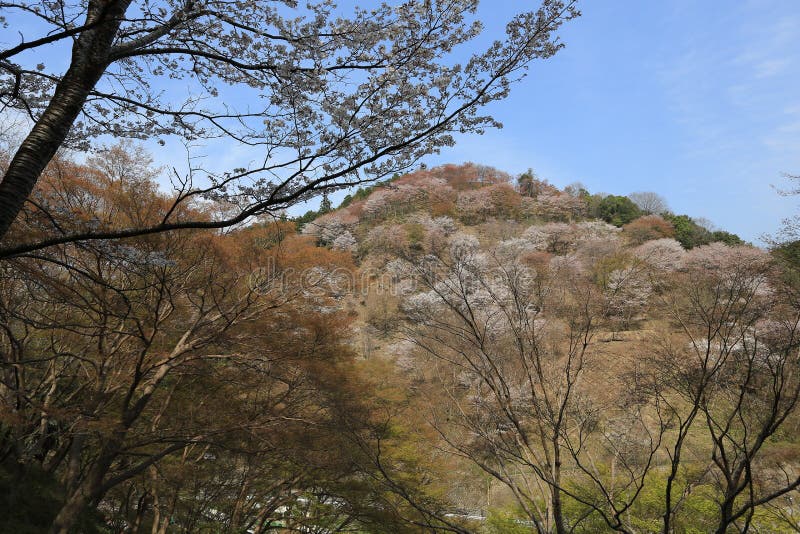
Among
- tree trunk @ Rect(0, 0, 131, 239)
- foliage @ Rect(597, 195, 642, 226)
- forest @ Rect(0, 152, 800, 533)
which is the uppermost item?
foliage @ Rect(597, 195, 642, 226)

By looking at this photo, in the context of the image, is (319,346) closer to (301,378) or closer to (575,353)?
(301,378)

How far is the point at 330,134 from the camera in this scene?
2439mm

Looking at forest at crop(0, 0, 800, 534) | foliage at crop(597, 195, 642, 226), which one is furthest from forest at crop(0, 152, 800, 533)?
foliage at crop(597, 195, 642, 226)

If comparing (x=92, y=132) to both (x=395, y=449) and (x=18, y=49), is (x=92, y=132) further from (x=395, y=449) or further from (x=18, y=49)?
(x=395, y=449)

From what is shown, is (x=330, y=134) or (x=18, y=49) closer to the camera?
(x=18, y=49)

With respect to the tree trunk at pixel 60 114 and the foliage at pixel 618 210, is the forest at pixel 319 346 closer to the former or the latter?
the tree trunk at pixel 60 114

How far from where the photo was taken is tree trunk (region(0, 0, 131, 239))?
Result: 1998 mm

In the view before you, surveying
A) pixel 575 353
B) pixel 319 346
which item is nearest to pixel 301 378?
pixel 319 346

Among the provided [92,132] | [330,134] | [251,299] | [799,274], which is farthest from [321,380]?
[799,274]

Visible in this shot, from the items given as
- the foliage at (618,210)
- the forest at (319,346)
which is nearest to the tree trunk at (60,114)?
the forest at (319,346)

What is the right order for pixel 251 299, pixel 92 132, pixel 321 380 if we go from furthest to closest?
pixel 321 380
pixel 251 299
pixel 92 132

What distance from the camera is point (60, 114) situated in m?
2.13

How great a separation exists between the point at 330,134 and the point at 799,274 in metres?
9.44

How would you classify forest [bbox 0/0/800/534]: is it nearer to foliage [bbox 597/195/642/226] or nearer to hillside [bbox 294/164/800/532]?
hillside [bbox 294/164/800/532]
